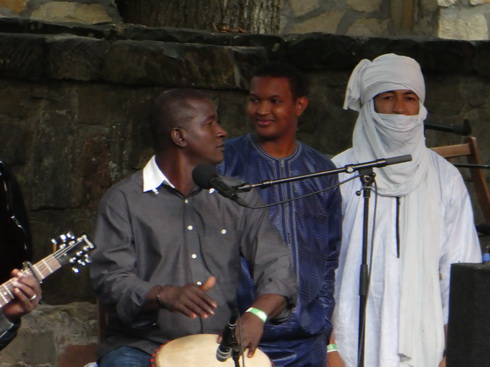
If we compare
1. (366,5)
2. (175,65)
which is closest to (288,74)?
(175,65)

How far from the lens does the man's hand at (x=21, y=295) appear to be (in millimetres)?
5227

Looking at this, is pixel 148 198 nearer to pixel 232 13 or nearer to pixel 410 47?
pixel 410 47

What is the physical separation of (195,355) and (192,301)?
194 mm

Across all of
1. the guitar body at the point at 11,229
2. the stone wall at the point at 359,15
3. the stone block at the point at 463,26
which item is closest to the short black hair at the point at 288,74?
the guitar body at the point at 11,229

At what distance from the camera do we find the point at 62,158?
6.50 meters

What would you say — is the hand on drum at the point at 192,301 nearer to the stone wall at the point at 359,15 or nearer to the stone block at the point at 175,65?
the stone block at the point at 175,65

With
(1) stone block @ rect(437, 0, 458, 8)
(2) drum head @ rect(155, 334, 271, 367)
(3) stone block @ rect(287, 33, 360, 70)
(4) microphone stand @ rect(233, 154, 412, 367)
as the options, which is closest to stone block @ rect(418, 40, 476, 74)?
(3) stone block @ rect(287, 33, 360, 70)

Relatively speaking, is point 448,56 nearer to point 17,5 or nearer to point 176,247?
point 176,247

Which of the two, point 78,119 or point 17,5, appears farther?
point 17,5

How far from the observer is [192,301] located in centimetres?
488

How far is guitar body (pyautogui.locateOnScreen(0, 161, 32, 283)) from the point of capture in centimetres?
537

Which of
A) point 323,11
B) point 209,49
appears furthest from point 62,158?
point 323,11

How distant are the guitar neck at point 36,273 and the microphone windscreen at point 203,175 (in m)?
0.68

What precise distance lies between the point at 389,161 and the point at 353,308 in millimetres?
799
